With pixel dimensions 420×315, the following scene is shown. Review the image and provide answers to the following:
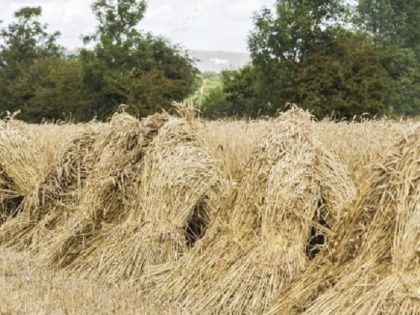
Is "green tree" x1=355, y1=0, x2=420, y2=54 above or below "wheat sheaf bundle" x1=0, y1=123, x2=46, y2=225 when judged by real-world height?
above

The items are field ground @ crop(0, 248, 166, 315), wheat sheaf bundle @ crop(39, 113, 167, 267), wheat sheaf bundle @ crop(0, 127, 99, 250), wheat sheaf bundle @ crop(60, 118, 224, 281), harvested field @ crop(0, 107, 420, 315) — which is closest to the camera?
harvested field @ crop(0, 107, 420, 315)

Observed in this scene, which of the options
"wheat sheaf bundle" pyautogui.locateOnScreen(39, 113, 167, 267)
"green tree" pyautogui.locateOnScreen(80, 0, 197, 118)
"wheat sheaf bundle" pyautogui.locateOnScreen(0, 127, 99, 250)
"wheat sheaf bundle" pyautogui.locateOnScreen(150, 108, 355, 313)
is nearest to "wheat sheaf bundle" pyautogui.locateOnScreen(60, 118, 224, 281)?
Result: "wheat sheaf bundle" pyautogui.locateOnScreen(39, 113, 167, 267)

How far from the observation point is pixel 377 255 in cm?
489

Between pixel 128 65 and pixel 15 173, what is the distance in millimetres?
38520

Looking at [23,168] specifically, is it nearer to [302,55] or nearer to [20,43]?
[302,55]

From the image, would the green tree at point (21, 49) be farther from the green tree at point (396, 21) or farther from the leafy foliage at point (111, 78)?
the green tree at point (396, 21)

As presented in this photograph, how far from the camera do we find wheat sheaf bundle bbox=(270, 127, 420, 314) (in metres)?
4.59

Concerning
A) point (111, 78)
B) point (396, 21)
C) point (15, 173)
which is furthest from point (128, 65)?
point (15, 173)

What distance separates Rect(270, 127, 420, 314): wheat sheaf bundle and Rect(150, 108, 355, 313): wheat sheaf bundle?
1.68 feet

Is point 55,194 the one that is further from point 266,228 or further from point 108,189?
point 266,228

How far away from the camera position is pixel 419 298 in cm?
445

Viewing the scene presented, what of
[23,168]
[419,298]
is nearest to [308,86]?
[23,168]

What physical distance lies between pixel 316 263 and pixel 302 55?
3879 cm

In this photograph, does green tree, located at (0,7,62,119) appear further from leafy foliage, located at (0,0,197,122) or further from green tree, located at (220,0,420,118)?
green tree, located at (220,0,420,118)
